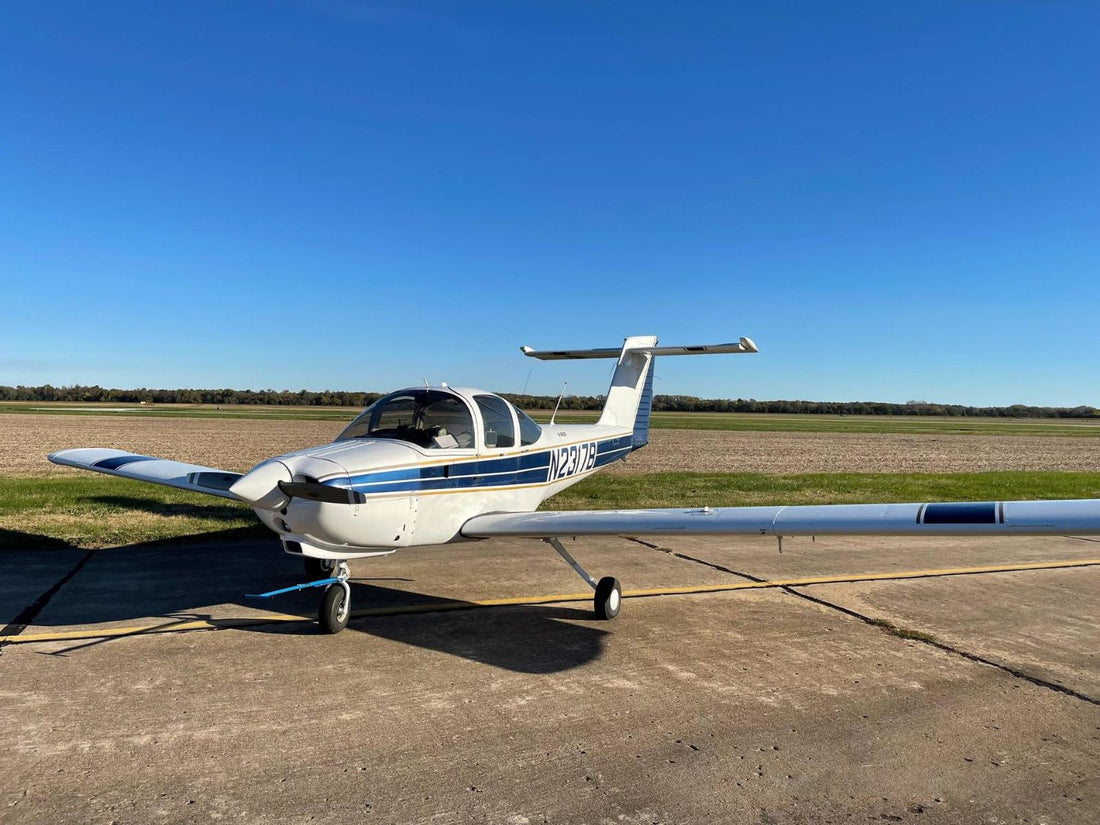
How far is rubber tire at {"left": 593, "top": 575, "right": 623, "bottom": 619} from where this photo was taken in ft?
23.0

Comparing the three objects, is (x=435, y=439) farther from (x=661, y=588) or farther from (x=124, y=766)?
(x=124, y=766)

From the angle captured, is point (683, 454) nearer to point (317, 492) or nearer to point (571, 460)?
point (571, 460)

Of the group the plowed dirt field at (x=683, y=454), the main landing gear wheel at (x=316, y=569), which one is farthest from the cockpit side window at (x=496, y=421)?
the plowed dirt field at (x=683, y=454)

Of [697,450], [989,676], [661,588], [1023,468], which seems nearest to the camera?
[989,676]

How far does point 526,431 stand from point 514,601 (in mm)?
1970

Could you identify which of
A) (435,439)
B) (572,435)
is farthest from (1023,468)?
(435,439)

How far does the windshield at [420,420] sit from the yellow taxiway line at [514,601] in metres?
1.69

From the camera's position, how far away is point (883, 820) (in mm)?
3604

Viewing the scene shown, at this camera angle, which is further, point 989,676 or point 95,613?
point 95,613

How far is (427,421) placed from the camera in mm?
7285

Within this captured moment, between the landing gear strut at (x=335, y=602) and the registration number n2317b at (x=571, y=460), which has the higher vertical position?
the registration number n2317b at (x=571, y=460)

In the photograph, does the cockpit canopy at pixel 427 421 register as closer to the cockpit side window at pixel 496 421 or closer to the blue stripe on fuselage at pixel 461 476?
the cockpit side window at pixel 496 421

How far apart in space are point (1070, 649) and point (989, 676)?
1.24 m

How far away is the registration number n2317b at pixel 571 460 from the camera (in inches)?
364
